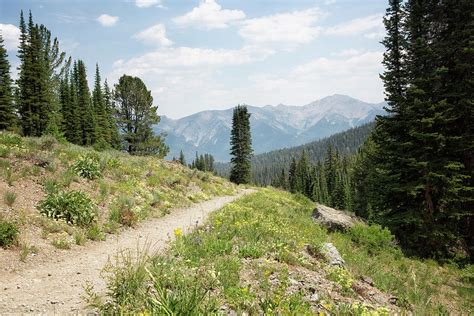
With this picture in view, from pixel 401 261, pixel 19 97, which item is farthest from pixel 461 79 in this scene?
pixel 19 97

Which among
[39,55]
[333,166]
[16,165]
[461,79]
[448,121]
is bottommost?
[333,166]

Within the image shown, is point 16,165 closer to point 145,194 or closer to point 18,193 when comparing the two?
point 18,193

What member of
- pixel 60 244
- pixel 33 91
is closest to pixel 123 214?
pixel 60 244

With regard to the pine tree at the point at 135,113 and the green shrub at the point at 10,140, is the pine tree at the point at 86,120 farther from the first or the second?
the green shrub at the point at 10,140

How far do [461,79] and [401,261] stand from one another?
1091 cm

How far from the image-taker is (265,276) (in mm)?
6078

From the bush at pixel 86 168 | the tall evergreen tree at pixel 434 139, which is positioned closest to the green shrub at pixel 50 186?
the bush at pixel 86 168

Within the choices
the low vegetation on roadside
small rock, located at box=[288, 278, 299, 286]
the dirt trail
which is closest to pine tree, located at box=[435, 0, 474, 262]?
small rock, located at box=[288, 278, 299, 286]

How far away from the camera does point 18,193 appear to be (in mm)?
10445

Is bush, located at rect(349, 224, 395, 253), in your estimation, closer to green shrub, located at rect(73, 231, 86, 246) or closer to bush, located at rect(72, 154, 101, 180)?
green shrub, located at rect(73, 231, 86, 246)

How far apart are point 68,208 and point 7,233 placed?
256 centimetres

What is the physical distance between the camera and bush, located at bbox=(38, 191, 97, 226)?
999 cm

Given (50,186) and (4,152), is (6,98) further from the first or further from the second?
(50,186)

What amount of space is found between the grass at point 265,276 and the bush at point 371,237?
5 centimetres
